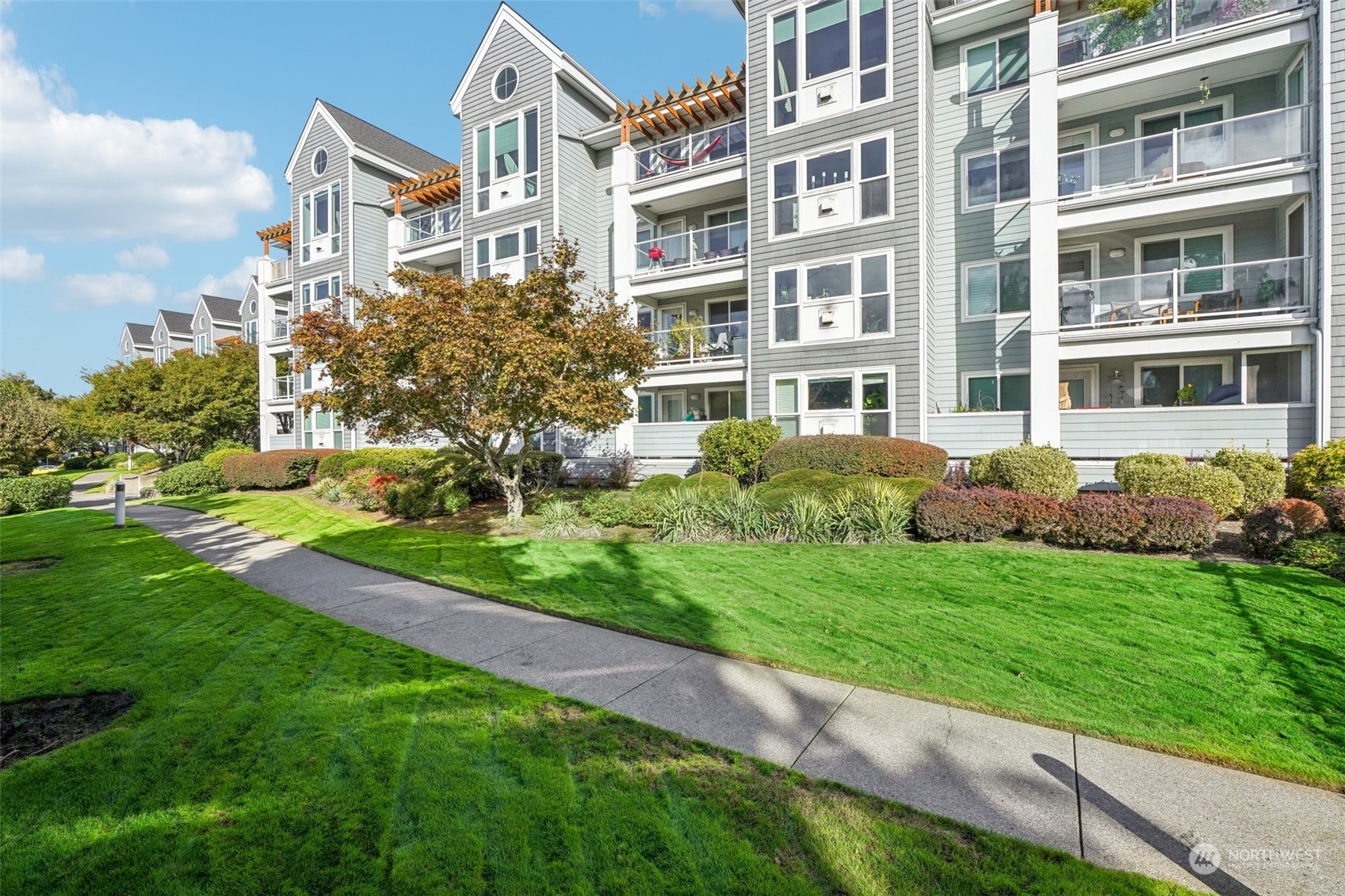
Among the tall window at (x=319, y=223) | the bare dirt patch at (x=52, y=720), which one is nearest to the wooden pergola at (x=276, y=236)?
the tall window at (x=319, y=223)

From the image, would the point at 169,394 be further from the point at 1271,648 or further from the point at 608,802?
the point at 1271,648

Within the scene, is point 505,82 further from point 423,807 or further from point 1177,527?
point 423,807

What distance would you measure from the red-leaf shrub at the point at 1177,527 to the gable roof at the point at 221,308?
63513 millimetres

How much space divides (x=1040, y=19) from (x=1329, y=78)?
5671mm

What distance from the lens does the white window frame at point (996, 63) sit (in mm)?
15461

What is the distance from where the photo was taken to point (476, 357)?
11.0 m

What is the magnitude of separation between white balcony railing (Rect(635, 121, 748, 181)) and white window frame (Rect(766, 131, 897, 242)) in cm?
195

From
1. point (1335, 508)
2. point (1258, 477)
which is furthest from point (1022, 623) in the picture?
point (1258, 477)

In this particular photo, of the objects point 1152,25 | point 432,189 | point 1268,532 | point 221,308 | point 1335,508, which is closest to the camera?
point 1268,532

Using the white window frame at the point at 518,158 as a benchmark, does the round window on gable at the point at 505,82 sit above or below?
above

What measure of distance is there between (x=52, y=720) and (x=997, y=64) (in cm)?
2130

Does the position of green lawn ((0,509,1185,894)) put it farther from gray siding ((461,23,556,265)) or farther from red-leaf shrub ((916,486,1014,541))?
gray siding ((461,23,556,265))

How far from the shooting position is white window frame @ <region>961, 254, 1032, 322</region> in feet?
49.3

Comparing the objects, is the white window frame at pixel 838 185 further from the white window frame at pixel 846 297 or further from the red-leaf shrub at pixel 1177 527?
the red-leaf shrub at pixel 1177 527
